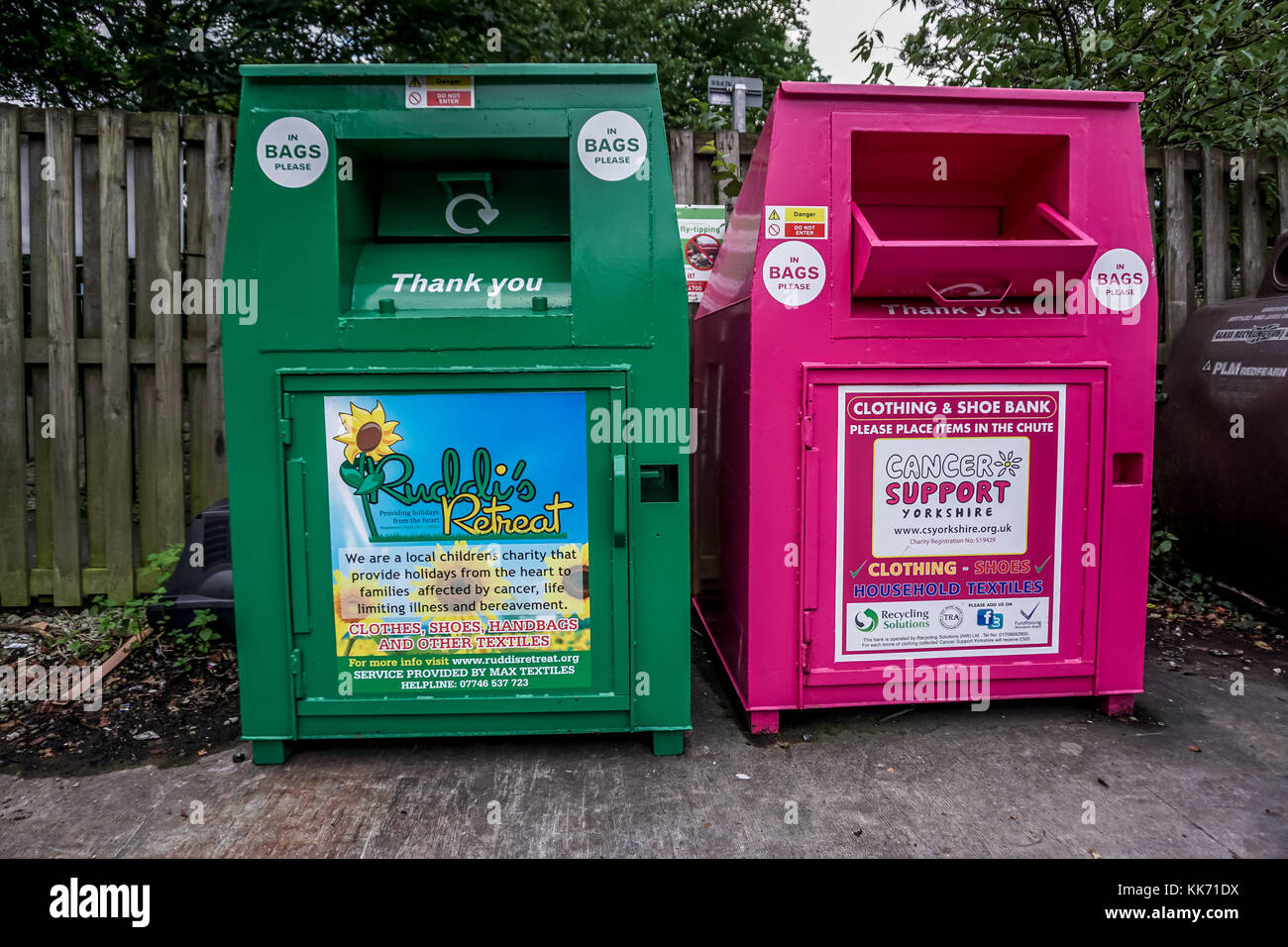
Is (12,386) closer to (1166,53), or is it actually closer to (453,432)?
(453,432)

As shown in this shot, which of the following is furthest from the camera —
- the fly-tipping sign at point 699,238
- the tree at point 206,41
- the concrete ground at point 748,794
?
the tree at point 206,41

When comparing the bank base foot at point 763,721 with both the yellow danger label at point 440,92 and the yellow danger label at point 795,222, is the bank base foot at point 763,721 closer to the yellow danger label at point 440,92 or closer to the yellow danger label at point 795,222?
the yellow danger label at point 795,222

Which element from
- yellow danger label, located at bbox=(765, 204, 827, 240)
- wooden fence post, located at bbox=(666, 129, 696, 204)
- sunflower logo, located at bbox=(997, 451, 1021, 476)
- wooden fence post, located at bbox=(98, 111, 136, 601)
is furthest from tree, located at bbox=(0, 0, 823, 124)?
sunflower logo, located at bbox=(997, 451, 1021, 476)

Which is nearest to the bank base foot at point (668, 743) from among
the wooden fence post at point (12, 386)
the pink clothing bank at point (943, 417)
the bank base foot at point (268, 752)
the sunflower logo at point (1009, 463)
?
the pink clothing bank at point (943, 417)

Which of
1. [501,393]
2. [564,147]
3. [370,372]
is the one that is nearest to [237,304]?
[370,372]

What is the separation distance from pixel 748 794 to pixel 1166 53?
4.83 m

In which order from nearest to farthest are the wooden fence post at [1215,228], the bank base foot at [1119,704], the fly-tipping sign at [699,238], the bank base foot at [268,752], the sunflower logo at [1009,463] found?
the bank base foot at [268,752] < the sunflower logo at [1009,463] < the bank base foot at [1119,704] < the fly-tipping sign at [699,238] < the wooden fence post at [1215,228]

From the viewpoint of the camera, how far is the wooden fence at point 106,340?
141 inches

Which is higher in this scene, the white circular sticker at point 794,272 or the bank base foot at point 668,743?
the white circular sticker at point 794,272

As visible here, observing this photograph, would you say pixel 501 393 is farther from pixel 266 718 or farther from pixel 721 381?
Result: pixel 266 718

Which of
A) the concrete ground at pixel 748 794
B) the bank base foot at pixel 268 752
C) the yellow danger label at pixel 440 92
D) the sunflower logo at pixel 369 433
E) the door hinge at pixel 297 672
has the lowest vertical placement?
Result: the concrete ground at pixel 748 794

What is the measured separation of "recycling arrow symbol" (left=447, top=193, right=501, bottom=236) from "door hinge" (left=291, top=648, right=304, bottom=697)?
1.38m

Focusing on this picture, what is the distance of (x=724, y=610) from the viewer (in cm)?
314

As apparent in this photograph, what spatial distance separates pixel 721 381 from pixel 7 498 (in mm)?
3210
